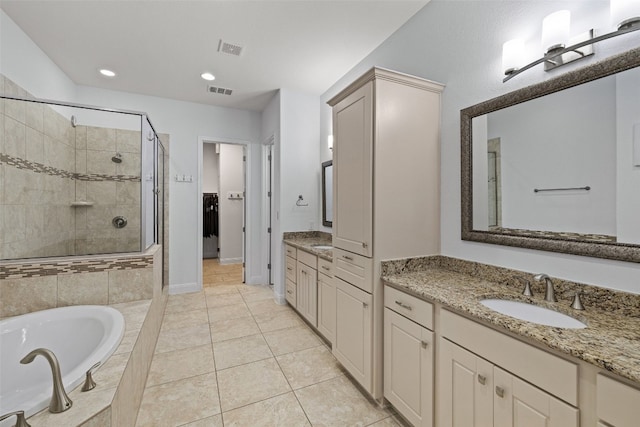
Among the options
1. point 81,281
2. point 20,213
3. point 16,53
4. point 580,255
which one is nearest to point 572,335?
point 580,255

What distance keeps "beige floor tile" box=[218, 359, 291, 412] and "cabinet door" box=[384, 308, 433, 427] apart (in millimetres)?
778

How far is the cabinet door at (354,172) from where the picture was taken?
71.0 inches

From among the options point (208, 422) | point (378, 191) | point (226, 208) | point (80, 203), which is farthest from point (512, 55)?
point (226, 208)

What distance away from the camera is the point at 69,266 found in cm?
213

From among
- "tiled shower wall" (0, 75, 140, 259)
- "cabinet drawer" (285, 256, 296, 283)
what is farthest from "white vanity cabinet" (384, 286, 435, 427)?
"tiled shower wall" (0, 75, 140, 259)

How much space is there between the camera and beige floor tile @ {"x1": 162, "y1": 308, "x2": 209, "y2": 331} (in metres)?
3.01

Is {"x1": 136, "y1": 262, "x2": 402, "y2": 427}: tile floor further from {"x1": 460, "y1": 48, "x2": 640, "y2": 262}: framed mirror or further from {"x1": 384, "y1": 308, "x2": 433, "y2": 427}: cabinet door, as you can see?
{"x1": 460, "y1": 48, "x2": 640, "y2": 262}: framed mirror

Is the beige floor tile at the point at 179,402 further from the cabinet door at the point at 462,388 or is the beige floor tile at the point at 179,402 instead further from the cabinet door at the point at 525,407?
the cabinet door at the point at 525,407

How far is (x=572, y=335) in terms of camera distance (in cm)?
95

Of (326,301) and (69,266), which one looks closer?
(69,266)

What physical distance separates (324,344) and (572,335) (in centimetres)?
204

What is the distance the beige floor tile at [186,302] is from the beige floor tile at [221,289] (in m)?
0.13

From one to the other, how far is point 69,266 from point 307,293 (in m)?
2.01

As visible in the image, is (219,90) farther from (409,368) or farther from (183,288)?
(409,368)
